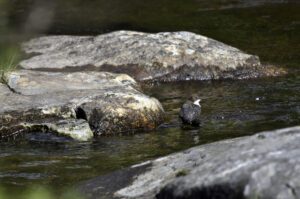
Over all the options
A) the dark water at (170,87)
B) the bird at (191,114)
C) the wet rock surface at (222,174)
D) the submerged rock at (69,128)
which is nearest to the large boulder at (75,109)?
the submerged rock at (69,128)

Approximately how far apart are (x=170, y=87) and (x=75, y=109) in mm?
2617

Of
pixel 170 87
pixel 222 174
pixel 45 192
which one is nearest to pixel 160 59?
pixel 170 87

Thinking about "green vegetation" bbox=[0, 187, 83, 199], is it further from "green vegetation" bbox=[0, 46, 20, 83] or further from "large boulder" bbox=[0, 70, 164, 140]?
"green vegetation" bbox=[0, 46, 20, 83]

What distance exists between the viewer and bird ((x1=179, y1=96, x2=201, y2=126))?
907cm

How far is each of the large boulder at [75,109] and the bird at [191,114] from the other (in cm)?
31

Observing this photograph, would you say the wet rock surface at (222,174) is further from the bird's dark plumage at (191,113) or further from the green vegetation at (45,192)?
the bird's dark plumage at (191,113)

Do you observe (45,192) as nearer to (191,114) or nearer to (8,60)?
(191,114)

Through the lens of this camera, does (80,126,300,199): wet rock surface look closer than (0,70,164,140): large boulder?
Yes

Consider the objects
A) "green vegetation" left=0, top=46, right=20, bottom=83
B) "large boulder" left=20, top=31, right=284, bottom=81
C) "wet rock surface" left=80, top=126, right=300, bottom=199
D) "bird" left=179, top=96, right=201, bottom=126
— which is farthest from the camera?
"large boulder" left=20, top=31, right=284, bottom=81

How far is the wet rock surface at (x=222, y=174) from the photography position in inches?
192

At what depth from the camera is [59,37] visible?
1395cm

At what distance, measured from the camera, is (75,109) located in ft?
29.5

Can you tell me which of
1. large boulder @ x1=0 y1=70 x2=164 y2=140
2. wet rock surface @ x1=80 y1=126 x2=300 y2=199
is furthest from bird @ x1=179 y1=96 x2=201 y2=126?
wet rock surface @ x1=80 y1=126 x2=300 y2=199

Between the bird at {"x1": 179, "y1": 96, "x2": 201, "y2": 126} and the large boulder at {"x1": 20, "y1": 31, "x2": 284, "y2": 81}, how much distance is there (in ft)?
7.93
